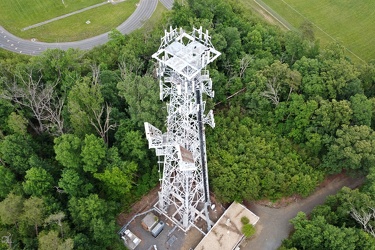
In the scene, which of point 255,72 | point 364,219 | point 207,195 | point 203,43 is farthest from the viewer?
point 255,72

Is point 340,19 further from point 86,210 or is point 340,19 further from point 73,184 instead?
point 86,210

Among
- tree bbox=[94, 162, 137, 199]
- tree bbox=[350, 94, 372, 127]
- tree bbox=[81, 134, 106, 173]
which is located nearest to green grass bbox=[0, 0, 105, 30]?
tree bbox=[81, 134, 106, 173]

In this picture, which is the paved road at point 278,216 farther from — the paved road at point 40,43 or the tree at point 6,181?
the paved road at point 40,43

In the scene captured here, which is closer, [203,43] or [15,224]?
[203,43]

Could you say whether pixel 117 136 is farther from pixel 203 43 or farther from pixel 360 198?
pixel 360 198

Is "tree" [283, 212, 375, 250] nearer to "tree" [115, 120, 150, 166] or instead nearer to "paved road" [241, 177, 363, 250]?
"paved road" [241, 177, 363, 250]

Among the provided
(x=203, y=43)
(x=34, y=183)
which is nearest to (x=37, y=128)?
(x=34, y=183)

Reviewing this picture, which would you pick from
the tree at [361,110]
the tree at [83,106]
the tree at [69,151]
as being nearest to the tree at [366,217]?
the tree at [361,110]
